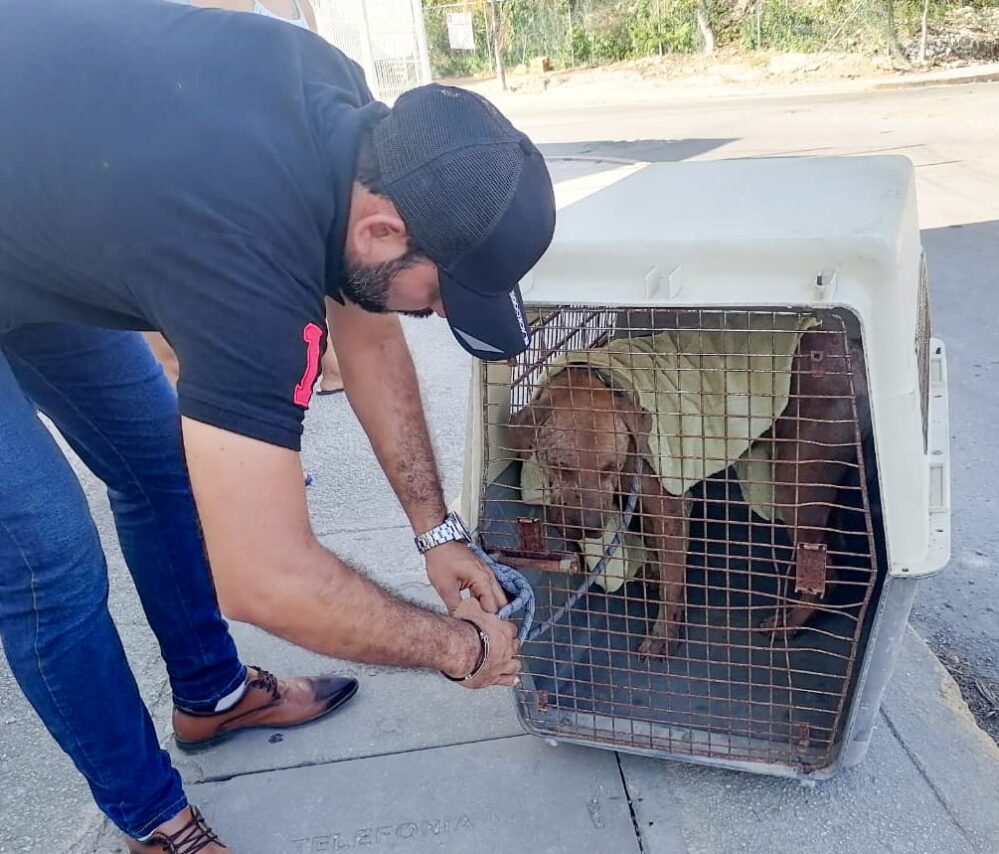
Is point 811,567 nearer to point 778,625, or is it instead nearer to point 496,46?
point 778,625

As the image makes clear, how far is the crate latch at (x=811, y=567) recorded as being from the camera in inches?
67.2

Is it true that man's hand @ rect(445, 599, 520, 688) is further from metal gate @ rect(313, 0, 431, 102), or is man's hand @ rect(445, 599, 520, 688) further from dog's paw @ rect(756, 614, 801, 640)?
metal gate @ rect(313, 0, 431, 102)

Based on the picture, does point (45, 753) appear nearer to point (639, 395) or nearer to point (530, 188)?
point (639, 395)

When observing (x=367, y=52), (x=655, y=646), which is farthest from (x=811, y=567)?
(x=367, y=52)

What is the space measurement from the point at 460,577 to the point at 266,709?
0.74 metres

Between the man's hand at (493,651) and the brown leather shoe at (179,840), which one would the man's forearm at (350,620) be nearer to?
the man's hand at (493,651)

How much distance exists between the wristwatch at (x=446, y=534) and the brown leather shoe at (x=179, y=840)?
0.70 m

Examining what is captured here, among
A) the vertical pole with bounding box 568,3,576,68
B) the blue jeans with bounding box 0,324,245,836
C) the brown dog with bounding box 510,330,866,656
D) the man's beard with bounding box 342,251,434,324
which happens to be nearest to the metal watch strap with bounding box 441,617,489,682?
the brown dog with bounding box 510,330,866,656

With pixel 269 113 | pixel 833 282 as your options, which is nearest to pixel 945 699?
pixel 833 282

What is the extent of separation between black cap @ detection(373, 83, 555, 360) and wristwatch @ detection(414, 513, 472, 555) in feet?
1.88

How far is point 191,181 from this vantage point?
3.77 feet

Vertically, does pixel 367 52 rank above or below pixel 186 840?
above

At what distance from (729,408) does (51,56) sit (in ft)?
4.91

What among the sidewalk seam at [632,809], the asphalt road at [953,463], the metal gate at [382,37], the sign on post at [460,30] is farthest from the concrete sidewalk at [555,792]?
the sign on post at [460,30]
